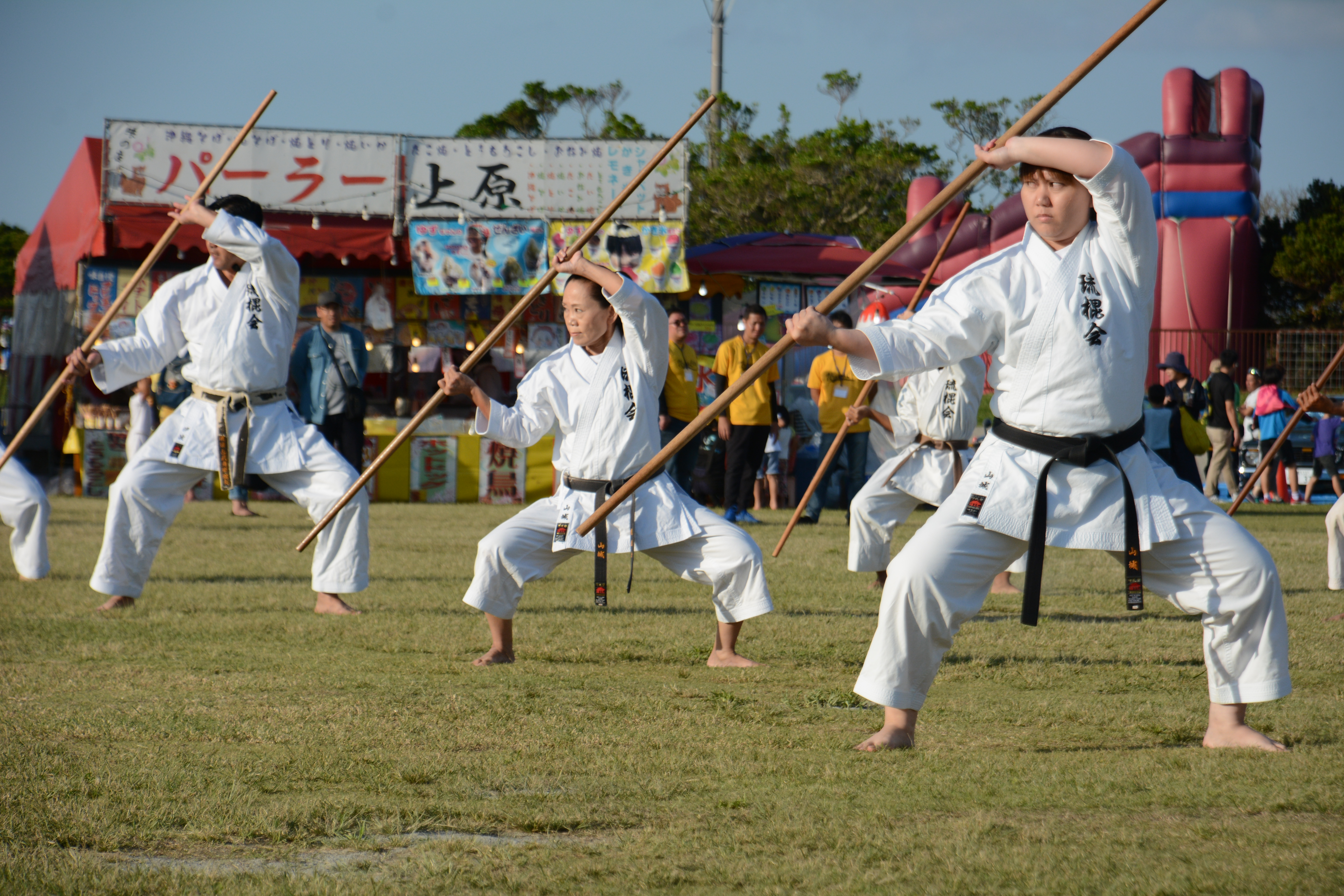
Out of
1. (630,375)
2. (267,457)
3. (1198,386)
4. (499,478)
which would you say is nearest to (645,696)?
(630,375)

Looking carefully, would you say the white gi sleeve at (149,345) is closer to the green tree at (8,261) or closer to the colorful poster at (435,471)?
the colorful poster at (435,471)

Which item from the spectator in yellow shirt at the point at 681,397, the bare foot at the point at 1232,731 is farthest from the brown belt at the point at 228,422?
the spectator in yellow shirt at the point at 681,397

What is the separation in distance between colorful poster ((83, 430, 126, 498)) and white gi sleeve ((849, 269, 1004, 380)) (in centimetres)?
1075

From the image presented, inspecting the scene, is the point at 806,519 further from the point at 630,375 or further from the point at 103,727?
the point at 103,727

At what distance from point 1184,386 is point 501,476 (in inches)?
269

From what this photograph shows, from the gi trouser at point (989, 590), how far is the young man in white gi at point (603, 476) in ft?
4.03

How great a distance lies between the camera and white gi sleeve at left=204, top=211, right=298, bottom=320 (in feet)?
18.8

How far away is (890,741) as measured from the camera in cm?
338

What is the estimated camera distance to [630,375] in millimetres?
4750

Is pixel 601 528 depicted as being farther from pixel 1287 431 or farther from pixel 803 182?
pixel 803 182

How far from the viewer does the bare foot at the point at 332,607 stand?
593cm

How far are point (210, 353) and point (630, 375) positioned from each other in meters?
2.43

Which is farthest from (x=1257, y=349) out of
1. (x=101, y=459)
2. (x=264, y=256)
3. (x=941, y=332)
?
(x=941, y=332)

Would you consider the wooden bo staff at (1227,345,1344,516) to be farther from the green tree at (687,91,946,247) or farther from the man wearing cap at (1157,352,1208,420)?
the green tree at (687,91,946,247)
